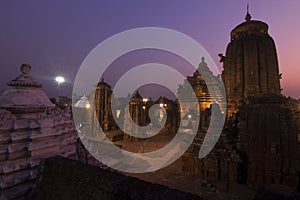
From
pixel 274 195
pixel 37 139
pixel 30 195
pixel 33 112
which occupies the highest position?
pixel 33 112

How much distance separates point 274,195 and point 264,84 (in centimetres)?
2482

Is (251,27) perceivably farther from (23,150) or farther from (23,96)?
(23,150)

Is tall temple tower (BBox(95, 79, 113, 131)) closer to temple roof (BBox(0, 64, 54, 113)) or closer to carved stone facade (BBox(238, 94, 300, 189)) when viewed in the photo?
temple roof (BBox(0, 64, 54, 113))

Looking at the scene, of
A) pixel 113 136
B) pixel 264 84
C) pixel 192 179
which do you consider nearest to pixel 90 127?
pixel 113 136

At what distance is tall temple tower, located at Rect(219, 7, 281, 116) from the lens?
82.6ft

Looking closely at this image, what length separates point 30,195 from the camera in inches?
127

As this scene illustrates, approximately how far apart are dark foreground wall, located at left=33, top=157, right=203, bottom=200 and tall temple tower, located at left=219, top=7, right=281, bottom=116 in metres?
25.2

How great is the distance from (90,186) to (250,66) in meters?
29.4

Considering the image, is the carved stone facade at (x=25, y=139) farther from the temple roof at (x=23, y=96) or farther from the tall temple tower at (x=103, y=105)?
the tall temple tower at (x=103, y=105)

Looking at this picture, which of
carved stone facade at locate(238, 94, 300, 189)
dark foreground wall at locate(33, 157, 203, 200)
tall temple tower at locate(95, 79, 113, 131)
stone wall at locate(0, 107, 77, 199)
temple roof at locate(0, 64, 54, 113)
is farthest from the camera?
tall temple tower at locate(95, 79, 113, 131)

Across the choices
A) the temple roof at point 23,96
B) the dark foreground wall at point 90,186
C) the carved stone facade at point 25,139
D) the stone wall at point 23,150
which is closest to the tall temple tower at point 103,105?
the temple roof at point 23,96

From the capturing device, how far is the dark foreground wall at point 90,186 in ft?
7.79

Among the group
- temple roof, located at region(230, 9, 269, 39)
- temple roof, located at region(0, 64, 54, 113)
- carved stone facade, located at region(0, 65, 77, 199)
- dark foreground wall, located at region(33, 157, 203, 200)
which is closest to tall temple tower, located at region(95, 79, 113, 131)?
temple roof, located at region(0, 64, 54, 113)

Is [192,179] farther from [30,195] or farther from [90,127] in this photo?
[90,127]
